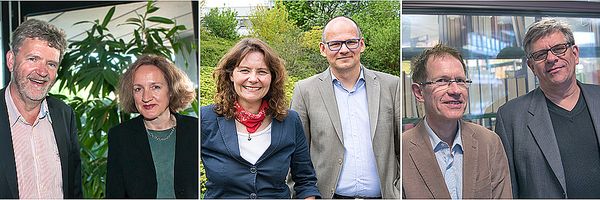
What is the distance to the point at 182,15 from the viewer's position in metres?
4.90

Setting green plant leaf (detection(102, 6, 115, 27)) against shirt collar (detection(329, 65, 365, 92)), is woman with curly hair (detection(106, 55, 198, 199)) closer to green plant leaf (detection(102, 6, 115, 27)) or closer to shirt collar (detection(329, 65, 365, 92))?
green plant leaf (detection(102, 6, 115, 27))

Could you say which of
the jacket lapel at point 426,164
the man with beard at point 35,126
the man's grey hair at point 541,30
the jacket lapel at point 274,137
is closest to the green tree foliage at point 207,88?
the jacket lapel at point 274,137

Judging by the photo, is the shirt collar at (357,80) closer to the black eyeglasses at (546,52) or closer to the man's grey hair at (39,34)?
the black eyeglasses at (546,52)

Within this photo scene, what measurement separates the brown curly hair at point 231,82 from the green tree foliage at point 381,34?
22.0 inches

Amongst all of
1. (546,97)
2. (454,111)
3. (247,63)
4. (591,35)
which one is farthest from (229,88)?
(591,35)

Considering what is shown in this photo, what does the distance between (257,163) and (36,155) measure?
140 cm

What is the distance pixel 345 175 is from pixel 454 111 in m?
0.83

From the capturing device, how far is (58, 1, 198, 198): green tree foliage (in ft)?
16.0

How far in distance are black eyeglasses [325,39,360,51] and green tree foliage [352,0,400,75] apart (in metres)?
0.07

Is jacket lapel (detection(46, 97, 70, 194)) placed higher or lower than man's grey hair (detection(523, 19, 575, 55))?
lower

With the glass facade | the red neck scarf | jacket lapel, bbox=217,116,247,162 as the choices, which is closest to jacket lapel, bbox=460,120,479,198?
the glass facade

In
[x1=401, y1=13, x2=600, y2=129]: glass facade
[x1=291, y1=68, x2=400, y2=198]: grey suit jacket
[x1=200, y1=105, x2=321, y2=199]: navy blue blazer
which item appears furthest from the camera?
[x1=401, y1=13, x2=600, y2=129]: glass facade

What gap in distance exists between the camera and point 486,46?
4941 mm

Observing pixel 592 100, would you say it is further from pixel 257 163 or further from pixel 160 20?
pixel 160 20
